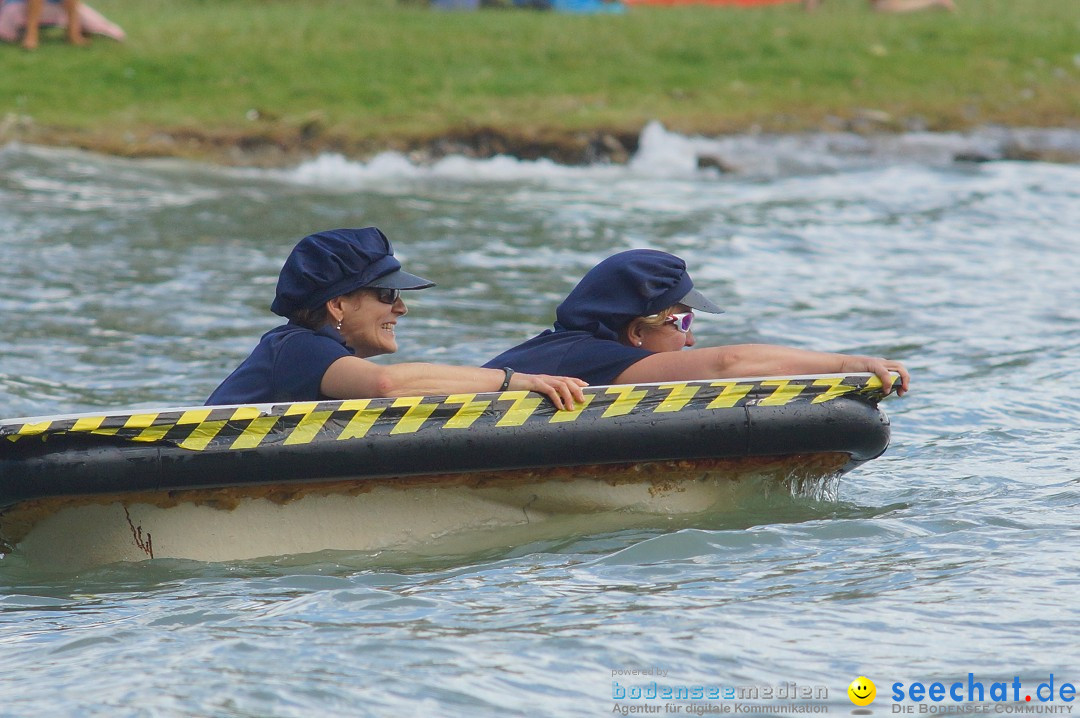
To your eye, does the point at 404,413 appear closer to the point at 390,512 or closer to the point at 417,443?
the point at 417,443

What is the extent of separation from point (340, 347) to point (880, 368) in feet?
6.87

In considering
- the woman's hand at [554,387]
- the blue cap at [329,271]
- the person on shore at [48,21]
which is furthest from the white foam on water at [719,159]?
the woman's hand at [554,387]

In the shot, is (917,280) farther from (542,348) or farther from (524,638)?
(524,638)

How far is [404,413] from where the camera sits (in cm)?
539

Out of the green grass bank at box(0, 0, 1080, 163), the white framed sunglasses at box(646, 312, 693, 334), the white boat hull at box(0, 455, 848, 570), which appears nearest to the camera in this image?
the white boat hull at box(0, 455, 848, 570)

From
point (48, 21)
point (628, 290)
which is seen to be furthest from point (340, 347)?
point (48, 21)

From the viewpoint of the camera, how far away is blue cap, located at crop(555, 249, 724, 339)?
587 cm

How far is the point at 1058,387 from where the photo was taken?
323 inches

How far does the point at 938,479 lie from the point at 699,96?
1220cm

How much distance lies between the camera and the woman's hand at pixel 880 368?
572 cm

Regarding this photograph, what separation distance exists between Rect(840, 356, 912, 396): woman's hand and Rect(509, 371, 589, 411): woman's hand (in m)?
1.09

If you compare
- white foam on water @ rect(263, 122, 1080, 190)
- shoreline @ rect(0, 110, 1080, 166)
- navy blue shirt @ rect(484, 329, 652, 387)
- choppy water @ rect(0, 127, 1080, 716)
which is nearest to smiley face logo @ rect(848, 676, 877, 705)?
choppy water @ rect(0, 127, 1080, 716)

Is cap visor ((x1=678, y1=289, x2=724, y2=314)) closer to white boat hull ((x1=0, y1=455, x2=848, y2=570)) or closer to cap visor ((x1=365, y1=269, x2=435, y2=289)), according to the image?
white boat hull ((x1=0, y1=455, x2=848, y2=570))

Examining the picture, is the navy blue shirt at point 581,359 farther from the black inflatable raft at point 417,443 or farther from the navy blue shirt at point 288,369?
the navy blue shirt at point 288,369
